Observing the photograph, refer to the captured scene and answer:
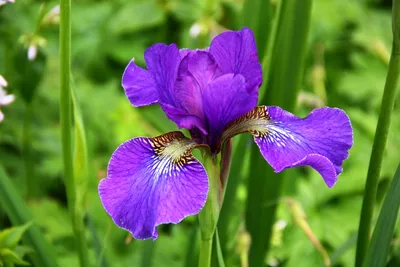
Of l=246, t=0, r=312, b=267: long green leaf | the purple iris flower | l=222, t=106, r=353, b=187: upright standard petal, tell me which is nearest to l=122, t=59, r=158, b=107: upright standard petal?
the purple iris flower

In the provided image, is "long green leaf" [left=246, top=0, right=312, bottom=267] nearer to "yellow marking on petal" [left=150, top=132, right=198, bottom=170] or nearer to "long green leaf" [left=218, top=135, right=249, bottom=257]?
"long green leaf" [left=218, top=135, right=249, bottom=257]

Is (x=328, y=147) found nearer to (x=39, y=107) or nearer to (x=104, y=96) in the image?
(x=104, y=96)

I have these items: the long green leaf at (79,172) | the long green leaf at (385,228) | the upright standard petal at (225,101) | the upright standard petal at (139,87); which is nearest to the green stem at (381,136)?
the long green leaf at (385,228)

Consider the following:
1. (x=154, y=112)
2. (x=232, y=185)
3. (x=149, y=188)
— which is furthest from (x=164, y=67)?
(x=154, y=112)

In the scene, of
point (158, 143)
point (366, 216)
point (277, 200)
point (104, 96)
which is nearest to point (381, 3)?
point (104, 96)

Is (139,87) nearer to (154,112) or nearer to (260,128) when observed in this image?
(260,128)

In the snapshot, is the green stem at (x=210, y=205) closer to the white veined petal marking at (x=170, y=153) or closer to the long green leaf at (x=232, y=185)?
the white veined petal marking at (x=170, y=153)
